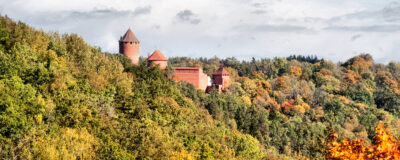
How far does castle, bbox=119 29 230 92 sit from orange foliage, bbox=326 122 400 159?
61.2 metres

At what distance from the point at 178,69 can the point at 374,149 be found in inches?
2782

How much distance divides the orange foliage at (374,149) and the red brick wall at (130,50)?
65.0 metres

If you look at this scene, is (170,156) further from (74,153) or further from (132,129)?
(74,153)

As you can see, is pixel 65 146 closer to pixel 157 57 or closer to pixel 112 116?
pixel 112 116

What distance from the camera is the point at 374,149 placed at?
39.7 feet

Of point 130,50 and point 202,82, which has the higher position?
point 130,50

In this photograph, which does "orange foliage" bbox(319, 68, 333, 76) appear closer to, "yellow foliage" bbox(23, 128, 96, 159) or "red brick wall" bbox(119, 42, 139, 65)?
"red brick wall" bbox(119, 42, 139, 65)

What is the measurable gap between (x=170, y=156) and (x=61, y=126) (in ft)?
25.9

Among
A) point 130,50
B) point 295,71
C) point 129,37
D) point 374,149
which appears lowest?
point 295,71

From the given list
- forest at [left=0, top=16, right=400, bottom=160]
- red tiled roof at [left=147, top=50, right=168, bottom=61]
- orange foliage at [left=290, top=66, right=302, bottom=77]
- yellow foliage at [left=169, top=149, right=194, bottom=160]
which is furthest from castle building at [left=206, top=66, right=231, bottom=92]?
yellow foliage at [left=169, top=149, right=194, bottom=160]

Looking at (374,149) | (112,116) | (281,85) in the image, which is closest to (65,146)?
(112,116)

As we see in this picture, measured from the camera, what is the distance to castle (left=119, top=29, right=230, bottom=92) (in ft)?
253

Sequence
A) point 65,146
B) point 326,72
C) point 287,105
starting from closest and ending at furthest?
point 65,146 → point 287,105 → point 326,72

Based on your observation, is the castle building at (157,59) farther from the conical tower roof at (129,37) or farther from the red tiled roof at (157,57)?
the conical tower roof at (129,37)
